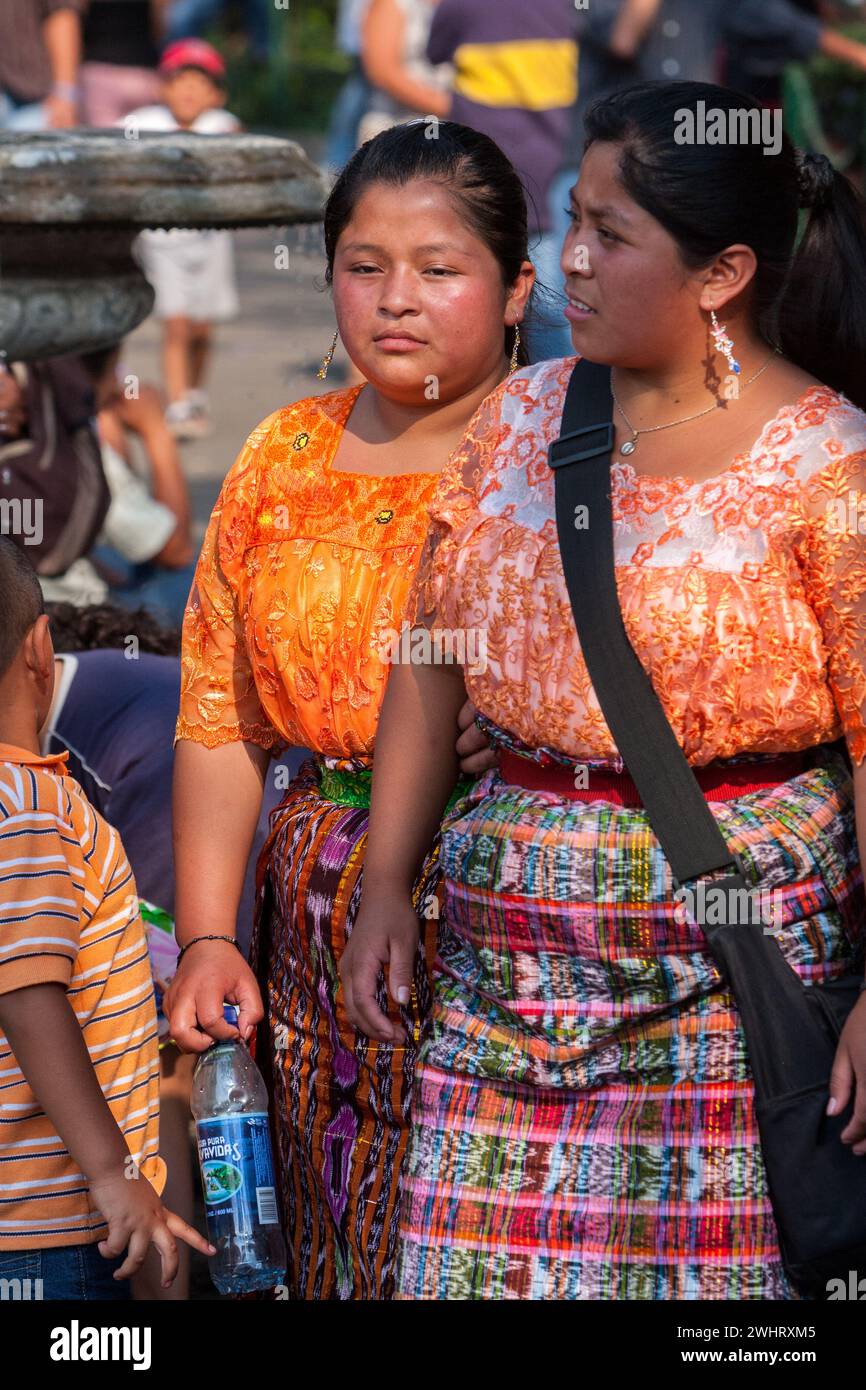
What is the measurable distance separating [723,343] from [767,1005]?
0.77 metres

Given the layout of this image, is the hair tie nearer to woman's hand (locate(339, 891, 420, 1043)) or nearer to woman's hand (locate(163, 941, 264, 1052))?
woman's hand (locate(339, 891, 420, 1043))

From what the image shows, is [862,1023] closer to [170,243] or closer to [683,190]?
[683,190]

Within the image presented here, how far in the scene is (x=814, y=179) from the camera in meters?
2.50

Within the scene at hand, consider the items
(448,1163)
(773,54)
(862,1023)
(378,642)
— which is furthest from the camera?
(773,54)

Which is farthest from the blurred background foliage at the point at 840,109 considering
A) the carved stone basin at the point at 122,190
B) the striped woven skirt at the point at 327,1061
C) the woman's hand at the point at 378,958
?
the woman's hand at the point at 378,958

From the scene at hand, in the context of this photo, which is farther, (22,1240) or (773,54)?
(773,54)

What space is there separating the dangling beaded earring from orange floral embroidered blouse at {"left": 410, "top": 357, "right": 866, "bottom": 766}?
9 cm

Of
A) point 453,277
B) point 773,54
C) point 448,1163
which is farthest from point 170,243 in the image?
point 448,1163

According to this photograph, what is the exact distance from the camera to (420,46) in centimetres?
868

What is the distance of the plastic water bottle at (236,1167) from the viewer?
267cm

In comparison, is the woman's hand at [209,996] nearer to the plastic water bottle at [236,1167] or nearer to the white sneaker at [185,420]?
the plastic water bottle at [236,1167]

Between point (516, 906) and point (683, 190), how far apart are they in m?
0.84

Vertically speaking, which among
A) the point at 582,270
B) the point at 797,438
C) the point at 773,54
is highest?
the point at 773,54

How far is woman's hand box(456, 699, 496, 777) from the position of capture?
2650 mm
